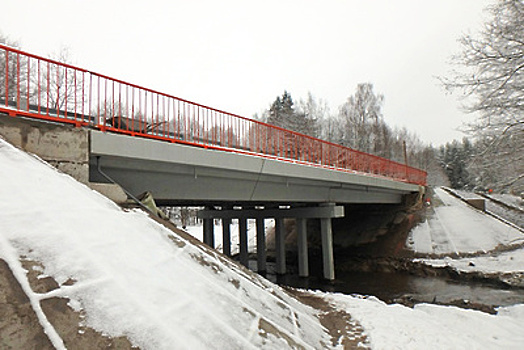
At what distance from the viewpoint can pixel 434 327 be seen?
545 centimetres

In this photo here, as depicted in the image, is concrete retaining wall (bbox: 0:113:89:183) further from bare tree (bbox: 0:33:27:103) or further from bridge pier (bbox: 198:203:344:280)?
bridge pier (bbox: 198:203:344:280)

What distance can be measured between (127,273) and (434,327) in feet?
17.0

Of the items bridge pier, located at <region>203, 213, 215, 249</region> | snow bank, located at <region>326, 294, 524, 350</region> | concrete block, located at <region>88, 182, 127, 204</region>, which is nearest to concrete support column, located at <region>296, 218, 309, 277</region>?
bridge pier, located at <region>203, 213, 215, 249</region>

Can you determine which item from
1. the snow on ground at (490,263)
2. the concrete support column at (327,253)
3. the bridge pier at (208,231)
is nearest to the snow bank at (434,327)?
the snow on ground at (490,263)

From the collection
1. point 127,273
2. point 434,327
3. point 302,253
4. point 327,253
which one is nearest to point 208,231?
point 302,253

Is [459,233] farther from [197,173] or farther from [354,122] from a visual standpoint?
[354,122]

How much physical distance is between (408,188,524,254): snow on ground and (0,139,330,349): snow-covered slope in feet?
48.2

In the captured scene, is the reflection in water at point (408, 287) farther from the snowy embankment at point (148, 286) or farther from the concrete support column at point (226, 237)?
the snowy embankment at point (148, 286)

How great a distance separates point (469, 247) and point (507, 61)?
10296 millimetres

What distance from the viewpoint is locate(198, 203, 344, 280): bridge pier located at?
14789 mm

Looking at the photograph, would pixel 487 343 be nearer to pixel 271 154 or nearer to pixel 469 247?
pixel 271 154

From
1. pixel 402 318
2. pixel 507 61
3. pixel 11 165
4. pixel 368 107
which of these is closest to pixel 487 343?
pixel 402 318

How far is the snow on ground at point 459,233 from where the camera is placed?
16.7 m

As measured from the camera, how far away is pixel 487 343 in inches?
198
